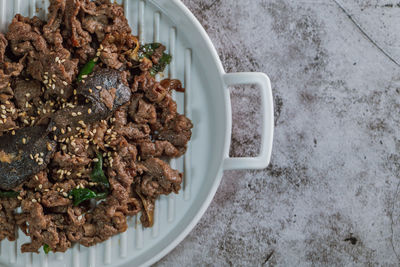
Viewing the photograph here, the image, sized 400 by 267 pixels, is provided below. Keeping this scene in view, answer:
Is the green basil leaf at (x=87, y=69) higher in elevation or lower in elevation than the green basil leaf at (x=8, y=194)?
higher

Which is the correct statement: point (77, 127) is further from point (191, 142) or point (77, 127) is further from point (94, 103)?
point (191, 142)

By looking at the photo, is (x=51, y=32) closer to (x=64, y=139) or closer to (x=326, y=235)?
(x=64, y=139)

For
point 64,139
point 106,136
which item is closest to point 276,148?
point 106,136

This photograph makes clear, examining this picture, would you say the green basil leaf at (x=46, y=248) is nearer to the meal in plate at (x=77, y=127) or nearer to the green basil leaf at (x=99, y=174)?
the meal in plate at (x=77, y=127)

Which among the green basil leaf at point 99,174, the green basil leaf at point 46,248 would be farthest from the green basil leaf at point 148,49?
the green basil leaf at point 46,248

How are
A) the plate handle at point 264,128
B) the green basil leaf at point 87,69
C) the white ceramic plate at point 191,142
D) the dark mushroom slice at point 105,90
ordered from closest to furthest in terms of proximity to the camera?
the dark mushroom slice at point 105,90, the green basil leaf at point 87,69, the plate handle at point 264,128, the white ceramic plate at point 191,142

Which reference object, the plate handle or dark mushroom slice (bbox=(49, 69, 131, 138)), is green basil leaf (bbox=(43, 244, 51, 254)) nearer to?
dark mushroom slice (bbox=(49, 69, 131, 138))

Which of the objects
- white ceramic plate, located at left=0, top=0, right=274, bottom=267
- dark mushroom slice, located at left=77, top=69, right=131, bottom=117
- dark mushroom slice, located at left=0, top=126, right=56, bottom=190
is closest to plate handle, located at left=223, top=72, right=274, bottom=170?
white ceramic plate, located at left=0, top=0, right=274, bottom=267
